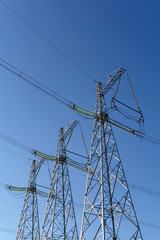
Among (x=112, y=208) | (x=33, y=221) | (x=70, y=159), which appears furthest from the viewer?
(x=33, y=221)

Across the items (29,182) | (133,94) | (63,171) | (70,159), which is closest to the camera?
(133,94)

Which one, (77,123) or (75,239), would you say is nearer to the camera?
(75,239)

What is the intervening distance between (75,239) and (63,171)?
687cm

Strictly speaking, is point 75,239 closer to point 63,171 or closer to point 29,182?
point 63,171

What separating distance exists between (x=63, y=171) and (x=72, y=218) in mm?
4975

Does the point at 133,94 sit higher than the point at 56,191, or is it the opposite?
the point at 133,94

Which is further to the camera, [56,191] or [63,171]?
[63,171]

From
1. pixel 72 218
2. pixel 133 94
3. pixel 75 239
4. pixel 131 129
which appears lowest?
pixel 75 239

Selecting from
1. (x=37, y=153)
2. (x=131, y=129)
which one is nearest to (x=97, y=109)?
(x=131, y=129)

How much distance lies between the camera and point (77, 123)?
89.9 feet

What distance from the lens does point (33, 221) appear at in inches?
1191

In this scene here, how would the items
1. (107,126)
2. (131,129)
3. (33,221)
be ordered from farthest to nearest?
(33,221) → (131,129) → (107,126)

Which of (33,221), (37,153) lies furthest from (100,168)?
(33,221)

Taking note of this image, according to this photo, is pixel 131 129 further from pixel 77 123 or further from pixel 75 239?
pixel 75 239
